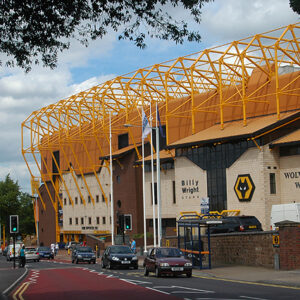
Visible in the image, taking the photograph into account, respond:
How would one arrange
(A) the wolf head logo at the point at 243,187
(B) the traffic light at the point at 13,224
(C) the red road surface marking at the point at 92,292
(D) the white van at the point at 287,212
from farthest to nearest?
(A) the wolf head logo at the point at 243,187 → (B) the traffic light at the point at 13,224 → (D) the white van at the point at 287,212 → (C) the red road surface marking at the point at 92,292

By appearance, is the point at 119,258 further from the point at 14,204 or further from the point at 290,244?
the point at 14,204

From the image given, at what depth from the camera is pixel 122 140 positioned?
79500 millimetres

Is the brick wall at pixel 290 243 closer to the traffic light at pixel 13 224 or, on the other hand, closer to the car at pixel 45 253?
the traffic light at pixel 13 224

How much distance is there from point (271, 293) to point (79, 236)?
237 feet

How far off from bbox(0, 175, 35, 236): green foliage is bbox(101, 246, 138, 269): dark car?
79639 mm

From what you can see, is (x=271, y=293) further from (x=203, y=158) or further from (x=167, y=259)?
(x=203, y=158)

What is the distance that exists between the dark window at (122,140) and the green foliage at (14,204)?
137 feet

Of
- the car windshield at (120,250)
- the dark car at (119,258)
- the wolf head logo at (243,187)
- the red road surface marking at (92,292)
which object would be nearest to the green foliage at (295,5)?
the red road surface marking at (92,292)

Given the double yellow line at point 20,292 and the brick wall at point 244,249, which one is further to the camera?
the brick wall at point 244,249

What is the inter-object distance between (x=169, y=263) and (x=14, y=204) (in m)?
93.8

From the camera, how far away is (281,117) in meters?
51.4

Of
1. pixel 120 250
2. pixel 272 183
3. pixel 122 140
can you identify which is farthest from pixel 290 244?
pixel 122 140

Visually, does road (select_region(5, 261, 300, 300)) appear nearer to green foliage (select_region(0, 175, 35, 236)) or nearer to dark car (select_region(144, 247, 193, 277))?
dark car (select_region(144, 247, 193, 277))

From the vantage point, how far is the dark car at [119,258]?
123ft
